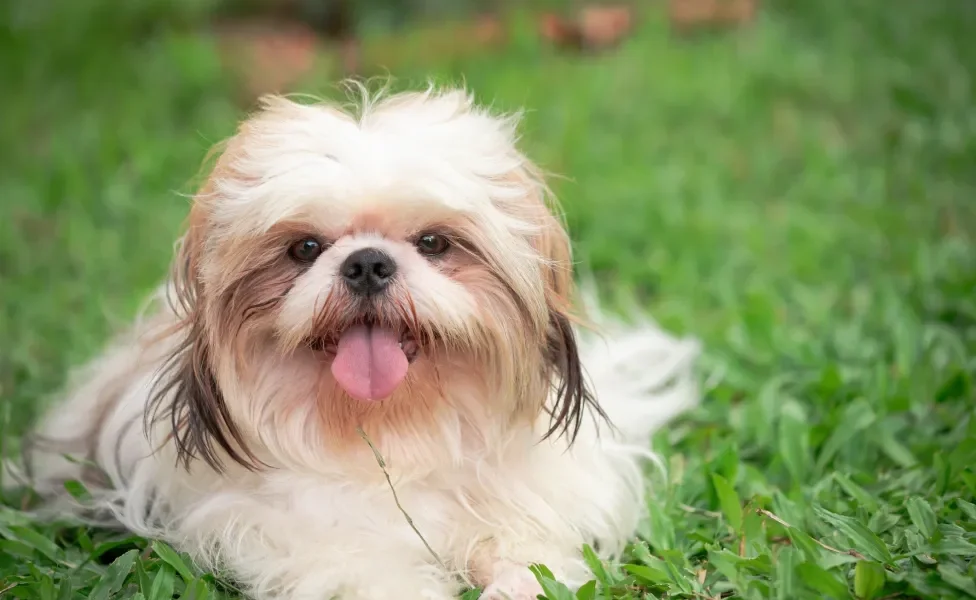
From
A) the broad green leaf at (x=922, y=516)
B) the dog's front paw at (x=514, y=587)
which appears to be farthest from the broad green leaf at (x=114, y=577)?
the broad green leaf at (x=922, y=516)

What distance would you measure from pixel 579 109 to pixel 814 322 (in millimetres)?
2398

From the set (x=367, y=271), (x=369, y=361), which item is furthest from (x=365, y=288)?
(x=369, y=361)

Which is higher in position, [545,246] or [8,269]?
[545,246]

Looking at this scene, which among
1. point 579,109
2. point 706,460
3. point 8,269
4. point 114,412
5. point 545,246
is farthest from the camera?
point 579,109

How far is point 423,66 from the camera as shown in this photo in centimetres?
593

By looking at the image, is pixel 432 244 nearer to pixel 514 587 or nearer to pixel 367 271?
pixel 367 271

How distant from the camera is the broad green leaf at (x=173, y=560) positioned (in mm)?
2236

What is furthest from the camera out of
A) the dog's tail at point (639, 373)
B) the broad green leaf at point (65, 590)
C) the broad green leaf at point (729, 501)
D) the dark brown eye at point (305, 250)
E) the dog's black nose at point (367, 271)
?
the dog's tail at point (639, 373)

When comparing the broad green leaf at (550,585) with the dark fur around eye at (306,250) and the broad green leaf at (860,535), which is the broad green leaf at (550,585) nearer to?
the broad green leaf at (860,535)

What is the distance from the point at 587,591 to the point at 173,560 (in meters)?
0.91

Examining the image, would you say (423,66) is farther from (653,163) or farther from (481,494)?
(481,494)

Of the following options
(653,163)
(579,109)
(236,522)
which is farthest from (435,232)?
(579,109)

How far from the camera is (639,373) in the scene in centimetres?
329

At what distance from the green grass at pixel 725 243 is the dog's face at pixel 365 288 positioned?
38 centimetres
